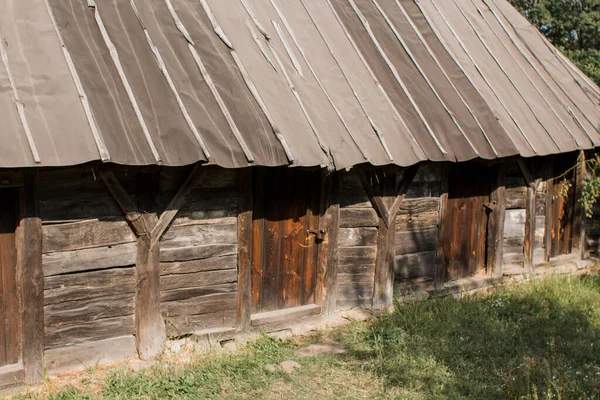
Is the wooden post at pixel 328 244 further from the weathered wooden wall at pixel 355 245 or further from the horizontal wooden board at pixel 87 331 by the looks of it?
the horizontal wooden board at pixel 87 331

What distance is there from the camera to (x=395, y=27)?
31.9 feet

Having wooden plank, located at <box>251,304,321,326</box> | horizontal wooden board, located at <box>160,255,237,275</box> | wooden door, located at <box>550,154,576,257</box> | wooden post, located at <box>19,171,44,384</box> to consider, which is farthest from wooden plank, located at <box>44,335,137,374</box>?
wooden door, located at <box>550,154,576,257</box>

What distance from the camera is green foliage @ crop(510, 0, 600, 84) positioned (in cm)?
1623

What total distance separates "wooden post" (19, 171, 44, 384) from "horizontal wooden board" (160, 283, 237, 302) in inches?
47.1

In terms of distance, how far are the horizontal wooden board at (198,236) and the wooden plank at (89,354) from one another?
985 millimetres

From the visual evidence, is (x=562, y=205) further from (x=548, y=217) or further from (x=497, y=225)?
(x=497, y=225)

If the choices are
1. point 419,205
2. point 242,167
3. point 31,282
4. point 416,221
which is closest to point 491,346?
point 416,221

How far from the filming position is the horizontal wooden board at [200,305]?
659 centimetres

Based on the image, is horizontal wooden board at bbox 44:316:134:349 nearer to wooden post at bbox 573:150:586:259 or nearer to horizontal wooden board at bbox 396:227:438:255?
horizontal wooden board at bbox 396:227:438:255

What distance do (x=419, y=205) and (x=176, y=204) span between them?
3.65 metres

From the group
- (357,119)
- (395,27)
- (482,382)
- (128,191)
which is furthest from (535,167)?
(128,191)

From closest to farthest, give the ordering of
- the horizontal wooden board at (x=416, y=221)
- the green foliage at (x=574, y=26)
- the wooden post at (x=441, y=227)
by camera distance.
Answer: the horizontal wooden board at (x=416, y=221), the wooden post at (x=441, y=227), the green foliage at (x=574, y=26)

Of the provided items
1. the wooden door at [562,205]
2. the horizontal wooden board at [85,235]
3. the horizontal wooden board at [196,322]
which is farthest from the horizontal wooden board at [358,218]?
the wooden door at [562,205]

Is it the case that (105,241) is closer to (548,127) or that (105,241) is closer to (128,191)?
(128,191)
